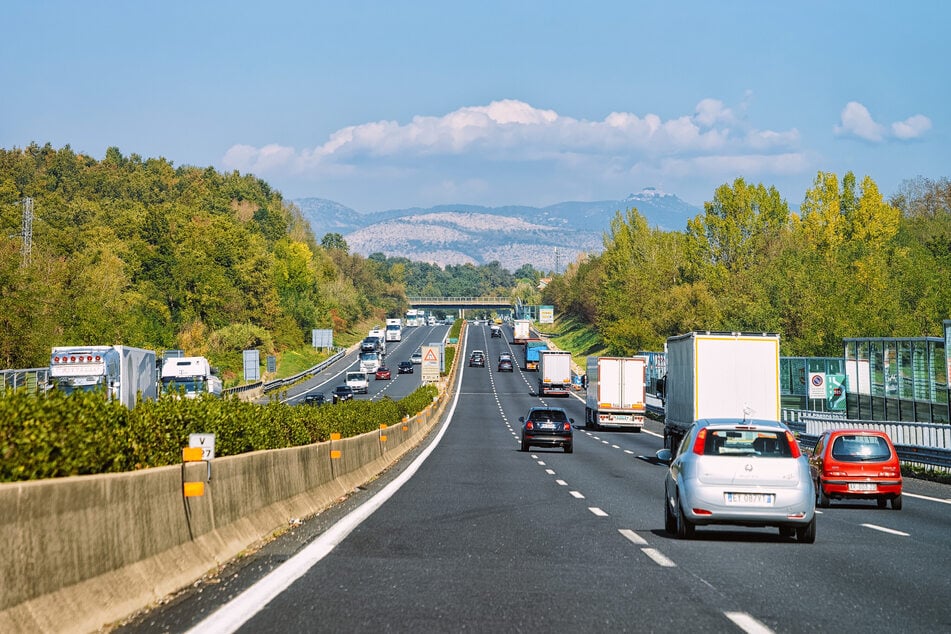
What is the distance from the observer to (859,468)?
22.7 m

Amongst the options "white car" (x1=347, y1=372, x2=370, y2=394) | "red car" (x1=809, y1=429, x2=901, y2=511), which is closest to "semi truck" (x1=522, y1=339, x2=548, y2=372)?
"white car" (x1=347, y1=372, x2=370, y2=394)

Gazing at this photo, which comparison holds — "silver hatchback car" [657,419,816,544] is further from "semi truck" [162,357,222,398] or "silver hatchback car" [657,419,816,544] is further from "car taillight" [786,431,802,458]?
"semi truck" [162,357,222,398]

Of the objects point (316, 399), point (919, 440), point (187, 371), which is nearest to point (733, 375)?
point (919, 440)

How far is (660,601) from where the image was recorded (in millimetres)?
9742

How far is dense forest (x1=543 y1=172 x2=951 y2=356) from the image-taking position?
3398 inches

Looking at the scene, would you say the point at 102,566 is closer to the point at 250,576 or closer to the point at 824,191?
the point at 250,576

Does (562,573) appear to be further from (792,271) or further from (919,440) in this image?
(792,271)

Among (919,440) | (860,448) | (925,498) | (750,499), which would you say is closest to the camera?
(750,499)

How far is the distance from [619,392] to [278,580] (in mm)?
52363

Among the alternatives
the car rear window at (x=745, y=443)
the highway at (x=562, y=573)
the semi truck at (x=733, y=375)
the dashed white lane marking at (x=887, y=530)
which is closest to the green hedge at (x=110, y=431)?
the highway at (x=562, y=573)

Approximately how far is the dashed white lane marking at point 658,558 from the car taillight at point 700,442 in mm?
2156

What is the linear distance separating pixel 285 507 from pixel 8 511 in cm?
935

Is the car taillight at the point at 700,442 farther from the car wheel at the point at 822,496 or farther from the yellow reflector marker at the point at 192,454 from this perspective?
the car wheel at the point at 822,496

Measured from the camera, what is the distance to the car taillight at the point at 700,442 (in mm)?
15565
